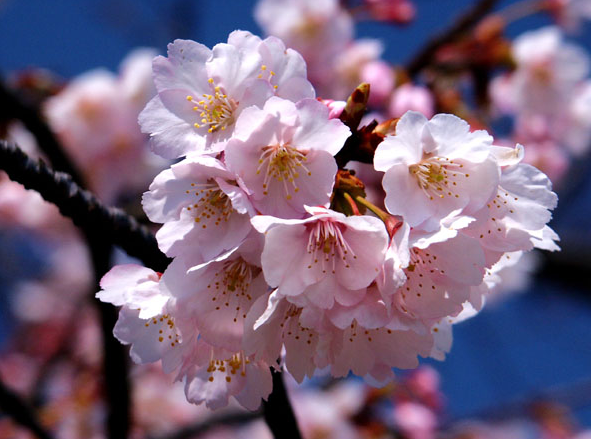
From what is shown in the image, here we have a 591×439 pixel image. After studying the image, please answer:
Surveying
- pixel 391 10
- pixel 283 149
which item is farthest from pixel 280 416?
pixel 391 10

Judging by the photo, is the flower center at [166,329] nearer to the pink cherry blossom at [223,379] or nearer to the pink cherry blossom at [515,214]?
the pink cherry blossom at [223,379]

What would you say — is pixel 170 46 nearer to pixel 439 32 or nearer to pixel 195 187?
pixel 195 187

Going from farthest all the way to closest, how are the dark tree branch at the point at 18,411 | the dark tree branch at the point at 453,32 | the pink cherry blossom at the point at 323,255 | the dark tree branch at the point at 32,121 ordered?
the dark tree branch at the point at 453,32
the dark tree branch at the point at 32,121
the dark tree branch at the point at 18,411
the pink cherry blossom at the point at 323,255

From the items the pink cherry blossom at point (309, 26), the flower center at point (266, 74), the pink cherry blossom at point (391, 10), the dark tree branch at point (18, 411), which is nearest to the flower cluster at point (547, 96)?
the pink cherry blossom at point (391, 10)

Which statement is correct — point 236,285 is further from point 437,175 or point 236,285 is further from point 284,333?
point 437,175

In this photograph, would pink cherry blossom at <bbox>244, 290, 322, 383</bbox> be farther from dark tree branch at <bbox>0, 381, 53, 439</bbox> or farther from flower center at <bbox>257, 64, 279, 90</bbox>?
dark tree branch at <bbox>0, 381, 53, 439</bbox>

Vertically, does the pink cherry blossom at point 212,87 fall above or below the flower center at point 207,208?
above
